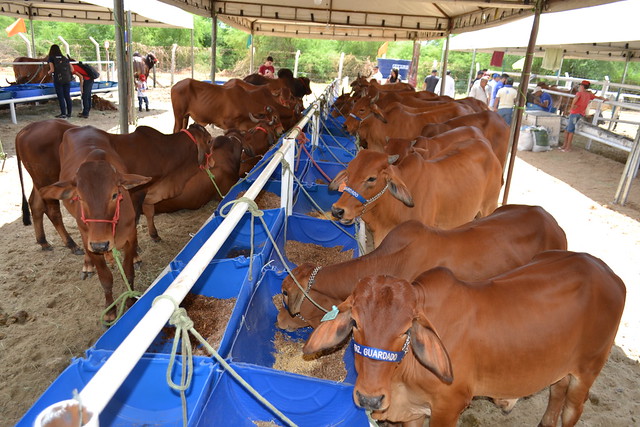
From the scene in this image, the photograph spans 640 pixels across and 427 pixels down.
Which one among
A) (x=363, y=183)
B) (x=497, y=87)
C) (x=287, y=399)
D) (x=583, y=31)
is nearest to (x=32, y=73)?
(x=363, y=183)

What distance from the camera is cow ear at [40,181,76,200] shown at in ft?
11.8

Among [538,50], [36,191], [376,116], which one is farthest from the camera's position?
[538,50]

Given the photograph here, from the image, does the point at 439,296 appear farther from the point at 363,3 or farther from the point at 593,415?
the point at 363,3

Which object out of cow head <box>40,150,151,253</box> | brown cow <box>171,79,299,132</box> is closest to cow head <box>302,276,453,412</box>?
cow head <box>40,150,151,253</box>

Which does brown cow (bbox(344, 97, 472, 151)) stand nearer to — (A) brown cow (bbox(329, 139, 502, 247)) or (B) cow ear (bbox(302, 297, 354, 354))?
(A) brown cow (bbox(329, 139, 502, 247))

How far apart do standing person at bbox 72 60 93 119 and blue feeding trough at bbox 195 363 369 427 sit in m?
13.3

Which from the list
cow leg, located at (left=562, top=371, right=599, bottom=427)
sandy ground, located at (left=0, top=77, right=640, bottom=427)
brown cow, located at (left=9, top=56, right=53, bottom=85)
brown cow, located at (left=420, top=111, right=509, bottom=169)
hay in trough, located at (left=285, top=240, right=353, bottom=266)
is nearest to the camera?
cow leg, located at (left=562, top=371, right=599, bottom=427)

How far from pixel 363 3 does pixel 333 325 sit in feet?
34.2

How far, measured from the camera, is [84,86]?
1352cm

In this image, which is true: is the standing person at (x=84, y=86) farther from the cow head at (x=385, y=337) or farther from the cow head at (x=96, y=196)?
the cow head at (x=385, y=337)

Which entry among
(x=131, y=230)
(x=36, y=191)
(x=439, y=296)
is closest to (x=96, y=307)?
(x=131, y=230)

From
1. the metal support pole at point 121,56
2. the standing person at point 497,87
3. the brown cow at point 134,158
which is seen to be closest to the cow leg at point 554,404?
the brown cow at point 134,158

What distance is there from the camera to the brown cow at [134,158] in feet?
16.1

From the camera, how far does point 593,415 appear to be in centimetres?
353
